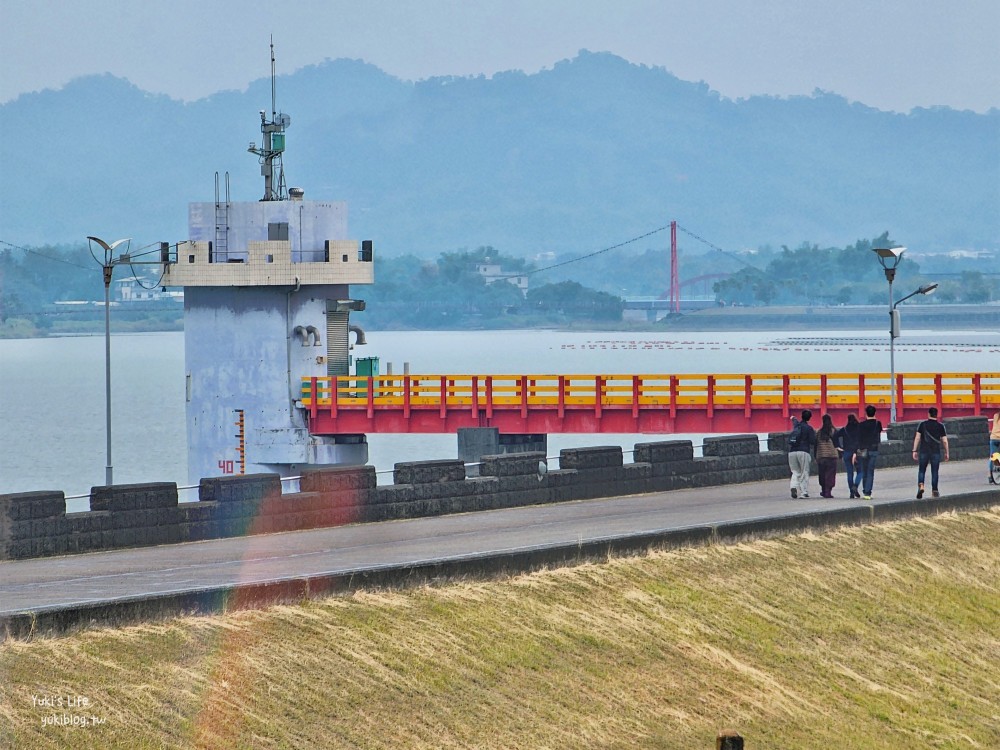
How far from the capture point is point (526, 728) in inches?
721

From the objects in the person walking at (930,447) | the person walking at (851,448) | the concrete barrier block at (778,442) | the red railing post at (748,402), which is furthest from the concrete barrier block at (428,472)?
the red railing post at (748,402)

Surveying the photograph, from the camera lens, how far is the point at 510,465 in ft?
104

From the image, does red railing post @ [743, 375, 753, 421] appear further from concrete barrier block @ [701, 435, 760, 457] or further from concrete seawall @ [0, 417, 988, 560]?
concrete barrier block @ [701, 435, 760, 457]

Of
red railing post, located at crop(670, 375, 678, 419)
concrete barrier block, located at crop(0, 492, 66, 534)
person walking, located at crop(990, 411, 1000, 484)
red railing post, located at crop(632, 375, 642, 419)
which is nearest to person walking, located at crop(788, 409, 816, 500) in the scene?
person walking, located at crop(990, 411, 1000, 484)

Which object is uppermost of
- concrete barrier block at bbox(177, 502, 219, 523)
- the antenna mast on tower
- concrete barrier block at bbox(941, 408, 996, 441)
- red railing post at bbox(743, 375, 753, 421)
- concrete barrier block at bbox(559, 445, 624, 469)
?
the antenna mast on tower

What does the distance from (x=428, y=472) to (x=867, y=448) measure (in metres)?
7.89

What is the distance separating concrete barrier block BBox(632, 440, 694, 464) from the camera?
34.5m

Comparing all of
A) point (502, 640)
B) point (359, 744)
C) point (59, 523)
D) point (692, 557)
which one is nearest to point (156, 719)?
point (359, 744)

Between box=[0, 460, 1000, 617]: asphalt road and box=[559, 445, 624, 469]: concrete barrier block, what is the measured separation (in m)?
0.85

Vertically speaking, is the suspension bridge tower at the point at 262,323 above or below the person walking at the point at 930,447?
above

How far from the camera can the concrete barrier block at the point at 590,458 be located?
108 feet

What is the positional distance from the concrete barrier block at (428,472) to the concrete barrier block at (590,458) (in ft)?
9.57

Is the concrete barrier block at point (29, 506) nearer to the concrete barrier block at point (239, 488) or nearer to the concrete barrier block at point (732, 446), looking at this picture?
the concrete barrier block at point (239, 488)

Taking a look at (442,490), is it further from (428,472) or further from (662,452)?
(662,452)
